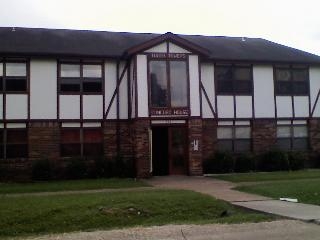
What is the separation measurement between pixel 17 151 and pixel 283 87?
46.9ft

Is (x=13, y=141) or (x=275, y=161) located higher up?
(x=13, y=141)

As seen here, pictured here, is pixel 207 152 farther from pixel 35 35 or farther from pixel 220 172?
pixel 35 35

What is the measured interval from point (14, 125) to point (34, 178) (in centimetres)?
270

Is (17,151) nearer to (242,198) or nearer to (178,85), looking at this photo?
(178,85)

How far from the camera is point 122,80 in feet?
85.4

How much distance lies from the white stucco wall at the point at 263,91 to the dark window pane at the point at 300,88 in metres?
1.38

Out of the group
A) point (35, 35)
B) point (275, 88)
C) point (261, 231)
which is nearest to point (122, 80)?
point (35, 35)

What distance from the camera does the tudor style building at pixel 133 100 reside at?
2466 centimetres

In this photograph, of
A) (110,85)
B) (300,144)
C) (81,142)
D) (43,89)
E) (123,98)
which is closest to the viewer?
(43,89)

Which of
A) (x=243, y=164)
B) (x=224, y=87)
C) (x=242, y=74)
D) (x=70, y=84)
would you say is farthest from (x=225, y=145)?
(x=70, y=84)

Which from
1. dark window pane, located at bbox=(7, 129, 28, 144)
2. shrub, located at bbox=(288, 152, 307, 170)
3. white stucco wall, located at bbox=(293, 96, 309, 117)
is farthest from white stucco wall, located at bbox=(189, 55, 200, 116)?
dark window pane, located at bbox=(7, 129, 28, 144)

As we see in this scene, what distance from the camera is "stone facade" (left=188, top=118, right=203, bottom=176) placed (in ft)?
82.0

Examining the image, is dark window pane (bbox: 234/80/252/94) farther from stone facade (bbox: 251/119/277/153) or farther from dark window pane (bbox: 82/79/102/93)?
dark window pane (bbox: 82/79/102/93)

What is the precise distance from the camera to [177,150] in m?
25.7
